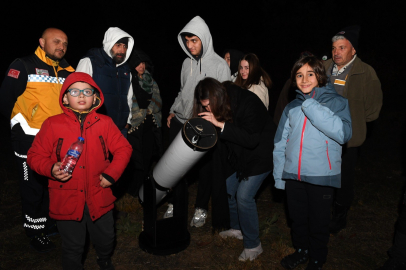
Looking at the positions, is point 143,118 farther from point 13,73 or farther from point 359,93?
point 359,93

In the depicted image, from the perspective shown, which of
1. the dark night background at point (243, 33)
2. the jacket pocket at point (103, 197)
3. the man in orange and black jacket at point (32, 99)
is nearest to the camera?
the jacket pocket at point (103, 197)

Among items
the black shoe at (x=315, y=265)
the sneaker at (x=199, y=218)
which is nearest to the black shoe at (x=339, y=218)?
the black shoe at (x=315, y=265)

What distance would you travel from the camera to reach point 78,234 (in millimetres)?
2752

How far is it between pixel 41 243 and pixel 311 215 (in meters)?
2.95

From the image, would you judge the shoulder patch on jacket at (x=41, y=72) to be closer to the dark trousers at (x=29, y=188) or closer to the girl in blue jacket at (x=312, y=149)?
the dark trousers at (x=29, y=188)

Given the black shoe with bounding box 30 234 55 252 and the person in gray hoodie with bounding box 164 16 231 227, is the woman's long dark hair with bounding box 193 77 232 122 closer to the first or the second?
the person in gray hoodie with bounding box 164 16 231 227

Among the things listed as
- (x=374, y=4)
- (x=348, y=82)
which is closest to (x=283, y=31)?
(x=374, y=4)

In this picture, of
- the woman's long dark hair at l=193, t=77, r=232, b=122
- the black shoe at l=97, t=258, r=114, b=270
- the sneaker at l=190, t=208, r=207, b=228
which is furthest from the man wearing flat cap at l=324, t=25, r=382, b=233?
the black shoe at l=97, t=258, r=114, b=270

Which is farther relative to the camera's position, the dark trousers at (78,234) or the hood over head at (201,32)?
the hood over head at (201,32)

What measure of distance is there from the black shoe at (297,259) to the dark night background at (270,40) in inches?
32.2

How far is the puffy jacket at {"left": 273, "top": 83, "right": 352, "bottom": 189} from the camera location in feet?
8.68

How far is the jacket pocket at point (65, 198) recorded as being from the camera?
2635 millimetres

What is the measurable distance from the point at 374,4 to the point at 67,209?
729 inches

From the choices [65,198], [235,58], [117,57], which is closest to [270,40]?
[235,58]
